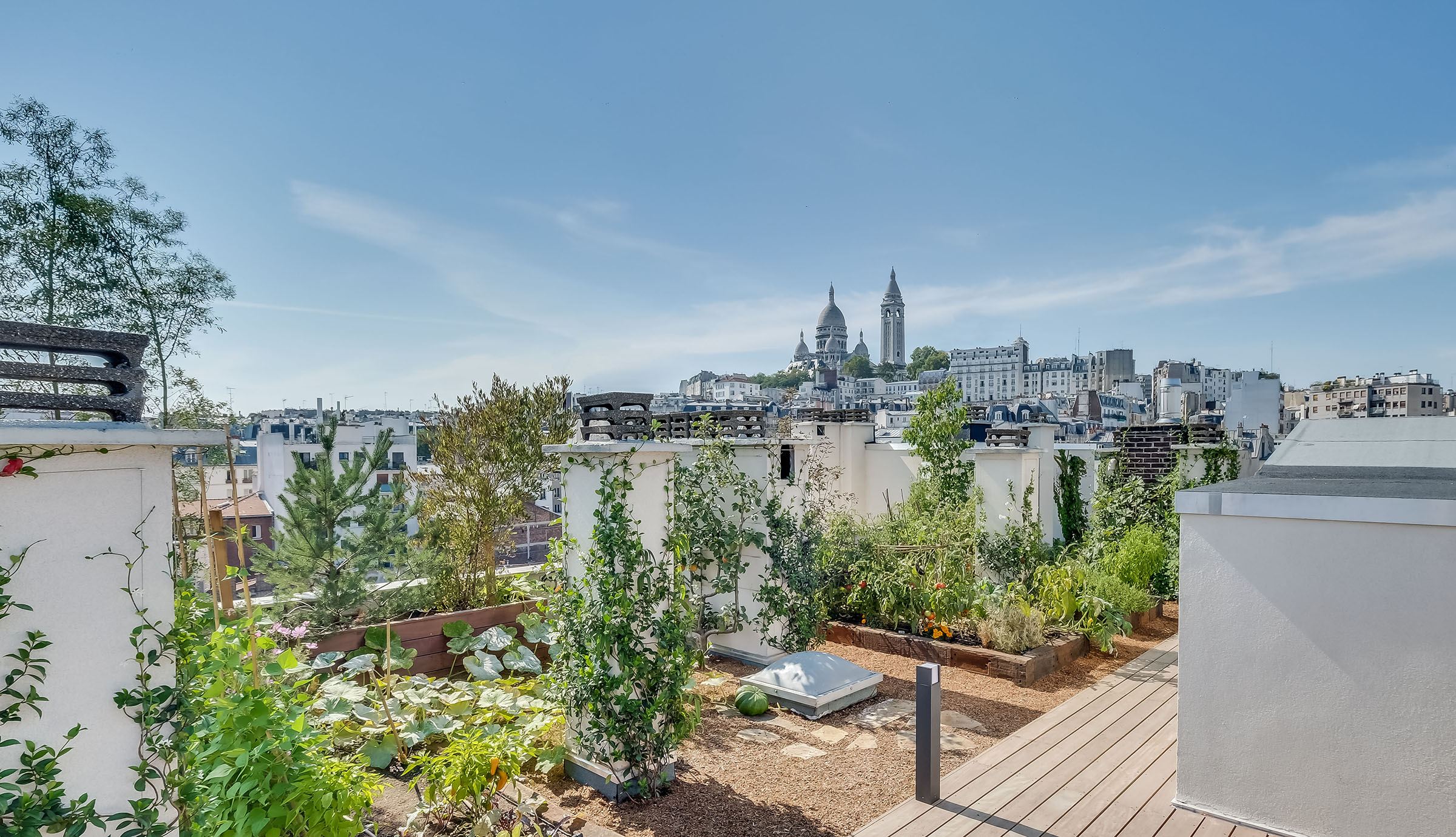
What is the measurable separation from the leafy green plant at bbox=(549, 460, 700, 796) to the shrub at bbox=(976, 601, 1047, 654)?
2.88 metres

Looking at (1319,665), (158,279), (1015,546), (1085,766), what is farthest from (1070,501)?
(158,279)

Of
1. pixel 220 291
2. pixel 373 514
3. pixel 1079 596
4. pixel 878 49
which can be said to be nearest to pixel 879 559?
pixel 1079 596

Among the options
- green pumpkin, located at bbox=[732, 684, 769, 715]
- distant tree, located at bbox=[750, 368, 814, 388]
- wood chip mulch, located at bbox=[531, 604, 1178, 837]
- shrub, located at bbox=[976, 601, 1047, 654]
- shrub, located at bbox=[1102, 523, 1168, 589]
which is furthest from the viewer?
distant tree, located at bbox=[750, 368, 814, 388]

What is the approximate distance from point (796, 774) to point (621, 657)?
1178 mm

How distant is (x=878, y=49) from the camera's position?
277 inches

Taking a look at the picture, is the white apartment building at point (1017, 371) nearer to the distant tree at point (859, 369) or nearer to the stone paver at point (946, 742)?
the distant tree at point (859, 369)

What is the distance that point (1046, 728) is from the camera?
389 cm

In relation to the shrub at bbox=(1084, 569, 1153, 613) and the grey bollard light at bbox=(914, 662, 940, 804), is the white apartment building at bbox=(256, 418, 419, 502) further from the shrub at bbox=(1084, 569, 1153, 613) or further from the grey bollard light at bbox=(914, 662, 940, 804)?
the shrub at bbox=(1084, 569, 1153, 613)

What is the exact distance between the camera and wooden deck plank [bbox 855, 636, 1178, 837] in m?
2.93

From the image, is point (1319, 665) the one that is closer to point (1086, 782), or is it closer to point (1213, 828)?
point (1213, 828)

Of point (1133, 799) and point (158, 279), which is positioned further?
point (158, 279)

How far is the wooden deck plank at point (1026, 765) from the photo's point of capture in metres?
2.90

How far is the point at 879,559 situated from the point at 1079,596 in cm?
172

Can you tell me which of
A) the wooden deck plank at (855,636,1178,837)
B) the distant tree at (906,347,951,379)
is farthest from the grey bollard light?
the distant tree at (906,347,951,379)
